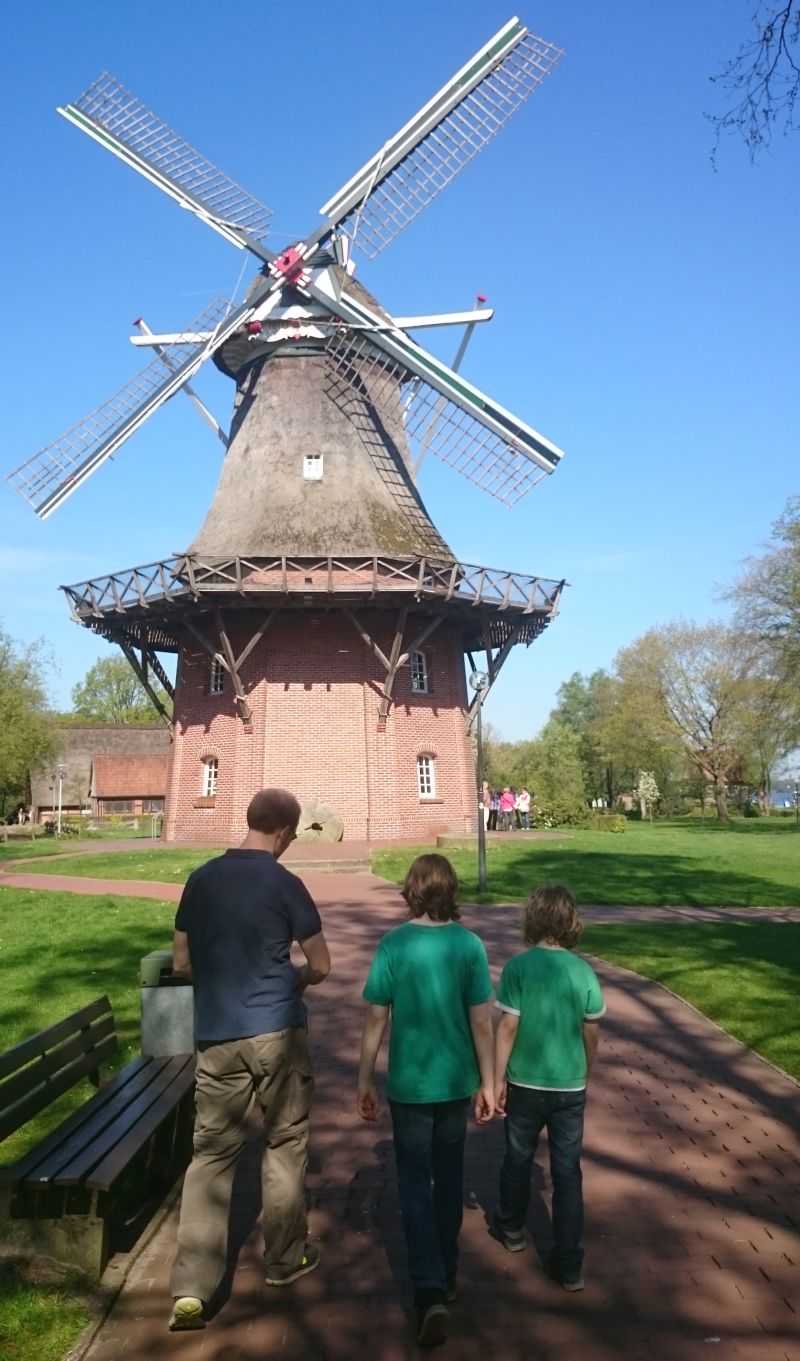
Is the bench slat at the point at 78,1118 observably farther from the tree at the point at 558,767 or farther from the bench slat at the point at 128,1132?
the tree at the point at 558,767

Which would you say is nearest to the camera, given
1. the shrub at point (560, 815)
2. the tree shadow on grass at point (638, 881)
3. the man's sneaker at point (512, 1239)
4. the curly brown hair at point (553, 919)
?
the curly brown hair at point (553, 919)

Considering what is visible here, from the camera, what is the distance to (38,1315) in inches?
140

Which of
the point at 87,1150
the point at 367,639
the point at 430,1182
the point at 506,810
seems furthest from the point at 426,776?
the point at 430,1182

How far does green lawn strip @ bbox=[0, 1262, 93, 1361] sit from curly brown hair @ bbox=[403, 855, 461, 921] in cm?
187

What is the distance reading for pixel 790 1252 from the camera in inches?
158

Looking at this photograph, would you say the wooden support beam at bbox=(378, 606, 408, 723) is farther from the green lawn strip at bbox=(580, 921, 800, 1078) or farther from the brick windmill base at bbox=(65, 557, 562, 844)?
the green lawn strip at bbox=(580, 921, 800, 1078)

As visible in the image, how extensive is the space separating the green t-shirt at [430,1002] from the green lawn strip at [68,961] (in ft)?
8.32

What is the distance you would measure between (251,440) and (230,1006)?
23225 millimetres

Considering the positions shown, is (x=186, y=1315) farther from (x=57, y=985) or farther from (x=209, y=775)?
(x=209, y=775)

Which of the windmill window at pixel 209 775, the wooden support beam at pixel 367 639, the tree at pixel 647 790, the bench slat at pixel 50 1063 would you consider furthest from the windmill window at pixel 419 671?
the tree at pixel 647 790

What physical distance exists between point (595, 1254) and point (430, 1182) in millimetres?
933

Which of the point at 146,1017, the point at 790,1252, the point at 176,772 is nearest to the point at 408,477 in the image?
the point at 176,772

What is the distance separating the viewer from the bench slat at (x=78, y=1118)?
150 inches

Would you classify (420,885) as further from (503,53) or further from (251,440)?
(503,53)
